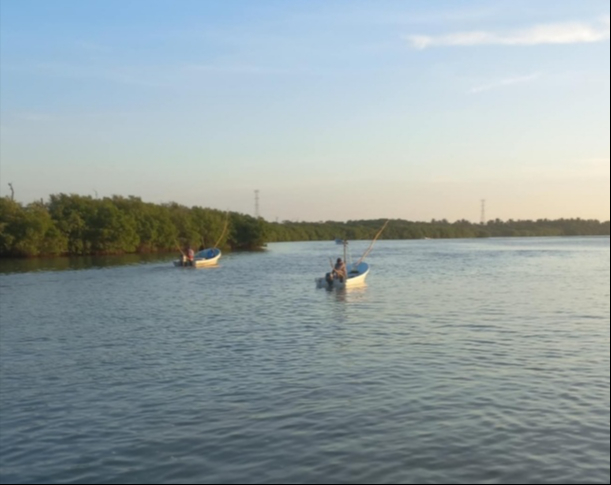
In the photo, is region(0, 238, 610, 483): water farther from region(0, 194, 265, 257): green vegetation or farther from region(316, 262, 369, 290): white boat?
region(0, 194, 265, 257): green vegetation

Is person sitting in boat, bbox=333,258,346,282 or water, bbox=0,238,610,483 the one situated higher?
person sitting in boat, bbox=333,258,346,282

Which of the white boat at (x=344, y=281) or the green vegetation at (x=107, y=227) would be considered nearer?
the white boat at (x=344, y=281)

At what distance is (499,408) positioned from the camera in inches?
524

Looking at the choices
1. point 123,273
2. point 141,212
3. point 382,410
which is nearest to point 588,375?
point 382,410

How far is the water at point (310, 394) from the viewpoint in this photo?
10.5 meters

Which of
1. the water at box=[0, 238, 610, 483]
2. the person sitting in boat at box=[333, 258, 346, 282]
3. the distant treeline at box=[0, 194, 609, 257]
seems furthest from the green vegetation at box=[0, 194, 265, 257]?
the water at box=[0, 238, 610, 483]

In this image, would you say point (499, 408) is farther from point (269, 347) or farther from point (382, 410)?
point (269, 347)

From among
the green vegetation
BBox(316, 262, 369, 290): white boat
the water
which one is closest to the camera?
the water

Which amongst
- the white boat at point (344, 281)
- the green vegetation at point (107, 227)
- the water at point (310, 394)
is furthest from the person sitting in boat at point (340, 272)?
the green vegetation at point (107, 227)

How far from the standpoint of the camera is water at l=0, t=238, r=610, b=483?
10.5 meters


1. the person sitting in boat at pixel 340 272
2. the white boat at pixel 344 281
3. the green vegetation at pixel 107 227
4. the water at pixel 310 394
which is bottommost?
the water at pixel 310 394

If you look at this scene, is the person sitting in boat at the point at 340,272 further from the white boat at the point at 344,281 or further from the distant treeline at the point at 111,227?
the distant treeline at the point at 111,227

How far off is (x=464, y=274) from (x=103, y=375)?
40.0m

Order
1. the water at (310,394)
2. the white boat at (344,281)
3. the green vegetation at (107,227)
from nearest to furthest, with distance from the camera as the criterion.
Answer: the water at (310,394) < the white boat at (344,281) < the green vegetation at (107,227)
